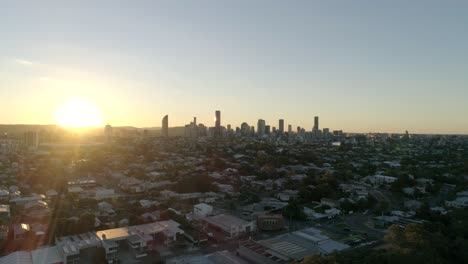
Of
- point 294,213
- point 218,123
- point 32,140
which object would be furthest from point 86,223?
point 218,123

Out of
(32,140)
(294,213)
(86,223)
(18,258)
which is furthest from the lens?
(32,140)

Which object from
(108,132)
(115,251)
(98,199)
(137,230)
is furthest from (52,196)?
(108,132)

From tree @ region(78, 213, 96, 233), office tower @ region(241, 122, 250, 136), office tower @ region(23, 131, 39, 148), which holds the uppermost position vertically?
office tower @ region(241, 122, 250, 136)

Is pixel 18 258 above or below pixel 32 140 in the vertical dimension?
below

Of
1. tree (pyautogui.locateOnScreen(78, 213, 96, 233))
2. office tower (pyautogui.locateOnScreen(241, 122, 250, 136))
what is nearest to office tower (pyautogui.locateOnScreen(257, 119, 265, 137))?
office tower (pyautogui.locateOnScreen(241, 122, 250, 136))

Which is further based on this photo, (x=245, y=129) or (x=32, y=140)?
(x=245, y=129)

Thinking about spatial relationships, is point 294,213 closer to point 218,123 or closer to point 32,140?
point 32,140

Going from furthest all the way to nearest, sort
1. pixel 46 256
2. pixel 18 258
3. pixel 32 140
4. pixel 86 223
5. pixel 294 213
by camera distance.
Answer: pixel 32 140
pixel 294 213
pixel 86 223
pixel 46 256
pixel 18 258

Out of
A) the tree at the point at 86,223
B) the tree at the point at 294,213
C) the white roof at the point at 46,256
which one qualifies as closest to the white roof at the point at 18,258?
the white roof at the point at 46,256

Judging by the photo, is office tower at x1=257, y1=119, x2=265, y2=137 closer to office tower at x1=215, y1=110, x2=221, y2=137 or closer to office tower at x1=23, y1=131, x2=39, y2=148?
office tower at x1=215, y1=110, x2=221, y2=137

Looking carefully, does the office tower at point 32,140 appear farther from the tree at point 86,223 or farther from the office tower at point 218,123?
the tree at point 86,223

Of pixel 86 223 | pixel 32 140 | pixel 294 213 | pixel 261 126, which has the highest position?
pixel 261 126

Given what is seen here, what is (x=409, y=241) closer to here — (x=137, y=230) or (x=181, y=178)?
(x=137, y=230)
